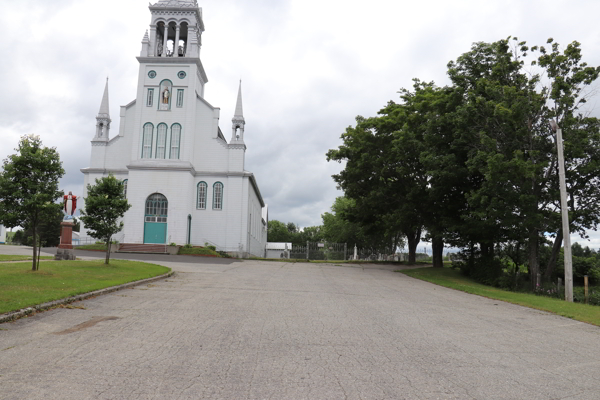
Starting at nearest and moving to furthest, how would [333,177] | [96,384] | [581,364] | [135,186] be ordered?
1. [96,384]
2. [581,364]
3. [333,177]
4. [135,186]

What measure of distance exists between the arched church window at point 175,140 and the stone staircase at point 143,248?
322 inches

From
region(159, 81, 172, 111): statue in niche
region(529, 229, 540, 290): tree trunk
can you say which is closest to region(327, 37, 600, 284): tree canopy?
region(529, 229, 540, 290): tree trunk

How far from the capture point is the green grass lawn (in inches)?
359

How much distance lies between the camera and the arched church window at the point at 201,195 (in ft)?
137

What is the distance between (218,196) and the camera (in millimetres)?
41969

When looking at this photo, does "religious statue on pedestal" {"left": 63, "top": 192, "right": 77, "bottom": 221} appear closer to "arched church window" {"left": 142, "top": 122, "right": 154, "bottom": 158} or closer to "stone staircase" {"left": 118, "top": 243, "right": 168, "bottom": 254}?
"stone staircase" {"left": 118, "top": 243, "right": 168, "bottom": 254}

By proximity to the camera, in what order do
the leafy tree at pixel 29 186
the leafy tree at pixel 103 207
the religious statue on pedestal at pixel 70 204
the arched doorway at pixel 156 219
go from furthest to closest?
the arched doorway at pixel 156 219 < the religious statue on pedestal at pixel 70 204 < the leafy tree at pixel 103 207 < the leafy tree at pixel 29 186

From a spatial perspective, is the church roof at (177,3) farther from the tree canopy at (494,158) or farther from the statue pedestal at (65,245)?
→ the statue pedestal at (65,245)

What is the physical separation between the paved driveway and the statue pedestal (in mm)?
12178

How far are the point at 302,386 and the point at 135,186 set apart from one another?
126ft

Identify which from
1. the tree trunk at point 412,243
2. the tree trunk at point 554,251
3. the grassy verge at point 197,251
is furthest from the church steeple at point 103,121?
the tree trunk at point 554,251

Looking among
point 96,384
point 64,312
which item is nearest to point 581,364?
point 96,384

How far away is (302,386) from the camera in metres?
4.64

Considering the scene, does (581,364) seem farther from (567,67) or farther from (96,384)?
(567,67)
